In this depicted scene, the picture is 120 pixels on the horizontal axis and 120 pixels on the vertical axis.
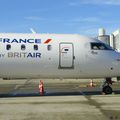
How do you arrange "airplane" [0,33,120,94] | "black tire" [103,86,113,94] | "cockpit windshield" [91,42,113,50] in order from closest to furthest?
"airplane" [0,33,120,94] < "black tire" [103,86,113,94] < "cockpit windshield" [91,42,113,50]

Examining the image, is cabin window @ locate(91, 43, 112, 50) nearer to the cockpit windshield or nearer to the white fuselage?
the cockpit windshield

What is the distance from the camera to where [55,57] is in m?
23.1

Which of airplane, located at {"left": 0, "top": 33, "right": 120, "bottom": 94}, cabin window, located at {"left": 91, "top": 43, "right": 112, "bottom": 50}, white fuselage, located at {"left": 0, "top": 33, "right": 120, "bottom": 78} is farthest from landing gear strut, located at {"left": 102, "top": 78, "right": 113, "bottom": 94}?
cabin window, located at {"left": 91, "top": 43, "right": 112, "bottom": 50}

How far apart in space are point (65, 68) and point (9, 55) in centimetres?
335

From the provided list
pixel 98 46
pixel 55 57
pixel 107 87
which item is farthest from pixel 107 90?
pixel 55 57

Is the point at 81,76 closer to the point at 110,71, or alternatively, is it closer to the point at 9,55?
the point at 110,71

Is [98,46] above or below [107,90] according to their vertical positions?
above

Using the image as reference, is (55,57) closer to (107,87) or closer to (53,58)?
(53,58)

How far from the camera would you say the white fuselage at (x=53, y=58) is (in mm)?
22719

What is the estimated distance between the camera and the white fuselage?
22719mm

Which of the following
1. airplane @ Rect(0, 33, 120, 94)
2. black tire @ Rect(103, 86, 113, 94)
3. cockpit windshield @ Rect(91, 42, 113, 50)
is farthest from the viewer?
cockpit windshield @ Rect(91, 42, 113, 50)

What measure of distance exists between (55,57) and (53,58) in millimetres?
134

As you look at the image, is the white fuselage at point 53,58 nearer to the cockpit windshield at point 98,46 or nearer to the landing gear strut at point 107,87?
the cockpit windshield at point 98,46

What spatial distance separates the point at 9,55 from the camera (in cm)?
2262
